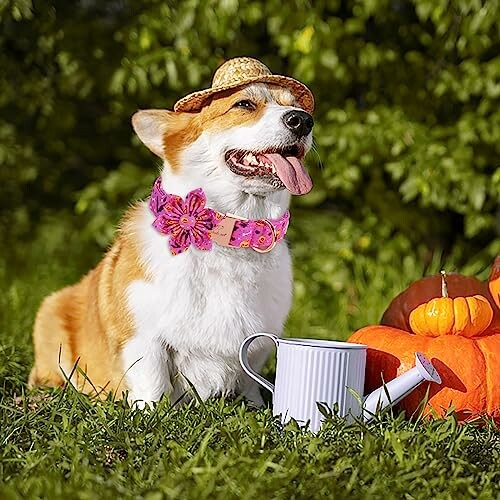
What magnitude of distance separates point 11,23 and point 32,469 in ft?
11.2

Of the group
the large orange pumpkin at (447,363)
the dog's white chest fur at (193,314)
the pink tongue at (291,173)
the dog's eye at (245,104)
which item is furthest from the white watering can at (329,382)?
the dog's eye at (245,104)

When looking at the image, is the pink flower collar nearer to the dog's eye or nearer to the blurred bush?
the dog's eye

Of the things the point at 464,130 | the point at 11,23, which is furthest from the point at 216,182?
the point at 11,23

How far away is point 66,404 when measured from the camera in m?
2.73

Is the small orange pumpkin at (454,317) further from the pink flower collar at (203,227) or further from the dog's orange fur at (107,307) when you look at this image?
the dog's orange fur at (107,307)

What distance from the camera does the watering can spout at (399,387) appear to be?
2.63 metres

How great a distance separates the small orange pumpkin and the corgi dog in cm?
50

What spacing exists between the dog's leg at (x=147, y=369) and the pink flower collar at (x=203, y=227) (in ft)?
1.07

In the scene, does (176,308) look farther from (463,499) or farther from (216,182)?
(463,499)

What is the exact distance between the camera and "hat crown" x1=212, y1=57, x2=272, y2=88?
2.81m

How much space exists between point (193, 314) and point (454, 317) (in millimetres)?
890

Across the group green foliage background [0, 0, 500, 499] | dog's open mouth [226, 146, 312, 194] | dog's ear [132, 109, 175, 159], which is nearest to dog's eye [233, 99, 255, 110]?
dog's open mouth [226, 146, 312, 194]

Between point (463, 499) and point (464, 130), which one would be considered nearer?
point (463, 499)

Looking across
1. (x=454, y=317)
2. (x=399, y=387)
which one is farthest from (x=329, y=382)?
(x=454, y=317)
